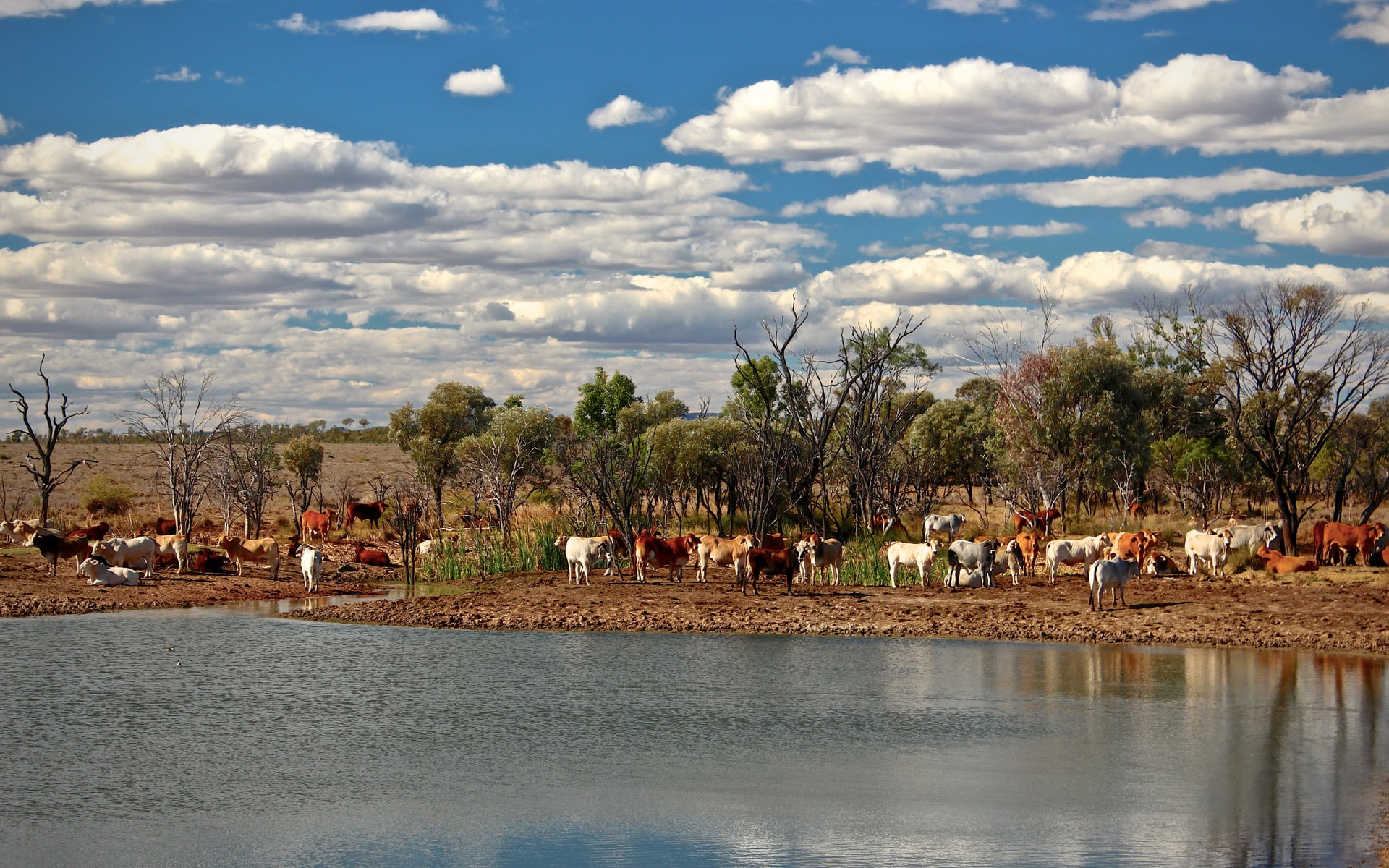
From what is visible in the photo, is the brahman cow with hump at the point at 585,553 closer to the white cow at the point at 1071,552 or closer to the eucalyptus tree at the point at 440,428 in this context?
the white cow at the point at 1071,552

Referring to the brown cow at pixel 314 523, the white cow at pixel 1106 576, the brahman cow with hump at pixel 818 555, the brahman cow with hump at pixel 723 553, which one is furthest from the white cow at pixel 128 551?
the white cow at pixel 1106 576

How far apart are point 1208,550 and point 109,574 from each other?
25860mm

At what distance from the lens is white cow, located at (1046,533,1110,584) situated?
28.5m

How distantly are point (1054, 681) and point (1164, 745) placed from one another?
13.8 ft

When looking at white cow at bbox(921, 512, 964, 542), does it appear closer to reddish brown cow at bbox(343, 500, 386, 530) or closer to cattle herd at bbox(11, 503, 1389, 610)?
cattle herd at bbox(11, 503, 1389, 610)

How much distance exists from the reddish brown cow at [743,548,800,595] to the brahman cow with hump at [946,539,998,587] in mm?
3632

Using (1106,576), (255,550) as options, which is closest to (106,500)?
(255,550)

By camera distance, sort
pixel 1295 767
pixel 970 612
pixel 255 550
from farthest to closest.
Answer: pixel 255 550
pixel 970 612
pixel 1295 767

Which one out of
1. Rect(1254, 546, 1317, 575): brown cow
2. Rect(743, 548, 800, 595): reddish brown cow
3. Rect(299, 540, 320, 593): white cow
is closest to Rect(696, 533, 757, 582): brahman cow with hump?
Rect(743, 548, 800, 595): reddish brown cow

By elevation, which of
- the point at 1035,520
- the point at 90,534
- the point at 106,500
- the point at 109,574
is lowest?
the point at 109,574

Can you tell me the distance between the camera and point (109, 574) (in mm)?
28875

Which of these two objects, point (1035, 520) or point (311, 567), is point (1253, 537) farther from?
point (311, 567)

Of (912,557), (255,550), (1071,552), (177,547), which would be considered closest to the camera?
(912,557)

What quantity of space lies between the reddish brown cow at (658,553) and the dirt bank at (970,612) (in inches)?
34.7
